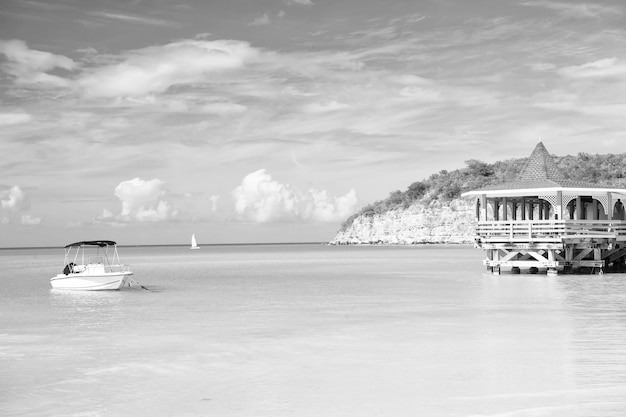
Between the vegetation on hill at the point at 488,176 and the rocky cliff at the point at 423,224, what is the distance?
1680 mm

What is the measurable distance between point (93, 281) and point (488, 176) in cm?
12327

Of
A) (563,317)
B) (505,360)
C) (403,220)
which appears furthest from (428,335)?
(403,220)

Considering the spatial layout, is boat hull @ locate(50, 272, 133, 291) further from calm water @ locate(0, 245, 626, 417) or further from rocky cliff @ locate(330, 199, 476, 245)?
rocky cliff @ locate(330, 199, 476, 245)

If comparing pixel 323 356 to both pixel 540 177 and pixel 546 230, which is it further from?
pixel 540 177

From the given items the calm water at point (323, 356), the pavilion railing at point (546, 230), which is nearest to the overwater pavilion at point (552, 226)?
the pavilion railing at point (546, 230)

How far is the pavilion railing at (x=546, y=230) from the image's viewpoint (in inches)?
1501

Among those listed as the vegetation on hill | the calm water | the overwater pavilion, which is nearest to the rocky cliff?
the vegetation on hill

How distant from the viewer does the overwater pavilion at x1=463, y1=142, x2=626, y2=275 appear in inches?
1507

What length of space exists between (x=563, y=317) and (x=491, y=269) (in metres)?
24.8

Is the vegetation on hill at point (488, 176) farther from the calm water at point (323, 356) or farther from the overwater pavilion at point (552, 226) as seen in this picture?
the calm water at point (323, 356)

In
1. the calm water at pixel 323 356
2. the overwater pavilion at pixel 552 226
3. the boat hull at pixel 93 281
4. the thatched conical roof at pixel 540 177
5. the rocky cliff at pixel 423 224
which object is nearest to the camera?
the calm water at pixel 323 356

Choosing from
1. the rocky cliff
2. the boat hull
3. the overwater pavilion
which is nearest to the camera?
the boat hull

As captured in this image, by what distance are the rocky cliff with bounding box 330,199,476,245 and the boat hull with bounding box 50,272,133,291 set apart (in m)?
98.4

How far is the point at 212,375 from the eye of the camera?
45.9 ft
